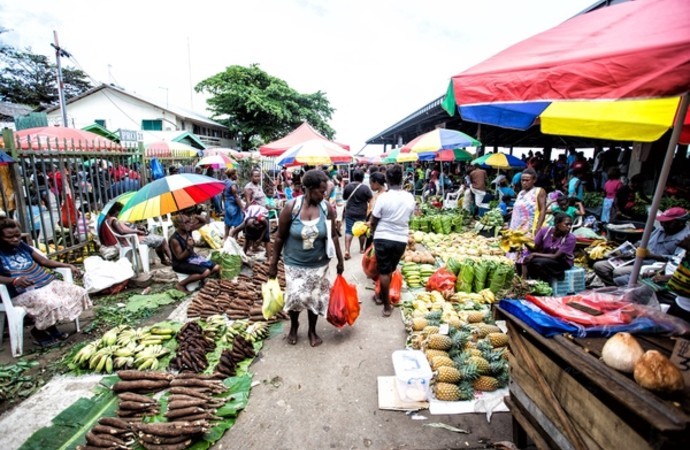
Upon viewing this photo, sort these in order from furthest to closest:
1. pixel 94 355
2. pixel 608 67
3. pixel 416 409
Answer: pixel 94 355, pixel 416 409, pixel 608 67

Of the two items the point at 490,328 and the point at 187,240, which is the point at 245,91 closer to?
the point at 187,240

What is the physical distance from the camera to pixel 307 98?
34.1m

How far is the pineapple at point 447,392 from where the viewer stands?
3004 millimetres

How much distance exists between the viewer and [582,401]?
185 cm

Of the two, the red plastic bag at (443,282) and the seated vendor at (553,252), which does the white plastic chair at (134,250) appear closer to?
the red plastic bag at (443,282)

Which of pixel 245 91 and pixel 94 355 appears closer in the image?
pixel 94 355

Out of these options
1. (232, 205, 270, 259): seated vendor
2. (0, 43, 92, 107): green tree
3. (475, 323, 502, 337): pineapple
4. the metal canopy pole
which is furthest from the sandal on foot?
(0, 43, 92, 107): green tree

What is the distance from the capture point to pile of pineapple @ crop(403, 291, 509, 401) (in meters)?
3.10

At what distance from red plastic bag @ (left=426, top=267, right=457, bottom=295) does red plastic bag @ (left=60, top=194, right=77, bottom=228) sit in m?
6.86

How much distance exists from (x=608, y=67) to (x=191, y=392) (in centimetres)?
362

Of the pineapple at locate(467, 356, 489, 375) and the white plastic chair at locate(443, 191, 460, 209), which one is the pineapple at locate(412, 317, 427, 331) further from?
the white plastic chair at locate(443, 191, 460, 209)

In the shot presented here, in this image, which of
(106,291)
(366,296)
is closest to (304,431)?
(366,296)

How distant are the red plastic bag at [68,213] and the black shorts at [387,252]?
6108 millimetres

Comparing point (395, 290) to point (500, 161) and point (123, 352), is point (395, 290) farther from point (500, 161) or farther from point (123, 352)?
point (500, 161)
